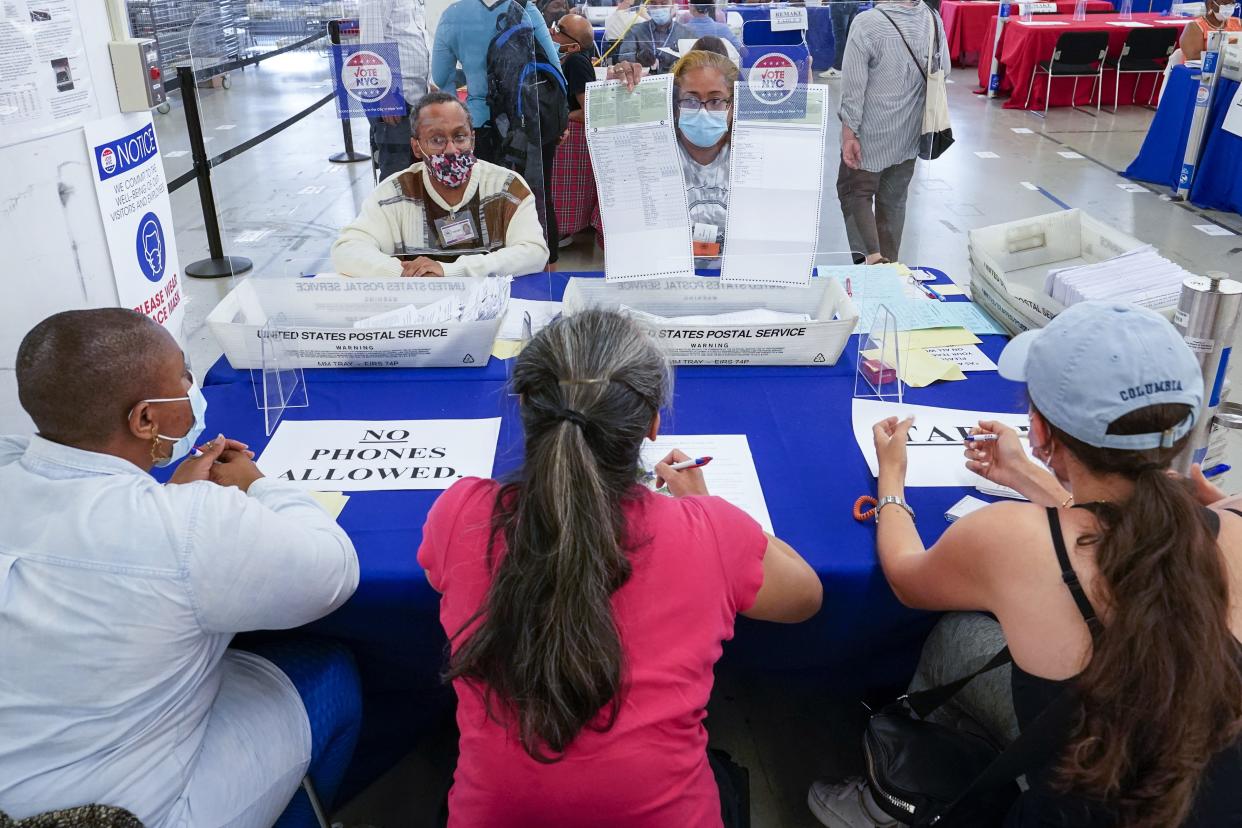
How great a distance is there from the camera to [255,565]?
1179mm

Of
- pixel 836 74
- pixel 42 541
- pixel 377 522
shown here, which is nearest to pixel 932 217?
pixel 836 74

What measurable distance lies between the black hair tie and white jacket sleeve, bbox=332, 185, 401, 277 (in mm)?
1521

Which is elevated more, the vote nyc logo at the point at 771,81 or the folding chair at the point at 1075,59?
the vote nyc logo at the point at 771,81

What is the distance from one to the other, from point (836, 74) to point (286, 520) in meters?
1.62

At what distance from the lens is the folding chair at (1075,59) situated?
7953 millimetres

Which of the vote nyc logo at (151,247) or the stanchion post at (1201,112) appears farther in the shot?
the stanchion post at (1201,112)

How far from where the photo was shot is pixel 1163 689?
3.28 feet

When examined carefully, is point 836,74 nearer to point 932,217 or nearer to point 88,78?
point 88,78

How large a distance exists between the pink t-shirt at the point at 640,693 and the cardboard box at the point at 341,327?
30.7 inches

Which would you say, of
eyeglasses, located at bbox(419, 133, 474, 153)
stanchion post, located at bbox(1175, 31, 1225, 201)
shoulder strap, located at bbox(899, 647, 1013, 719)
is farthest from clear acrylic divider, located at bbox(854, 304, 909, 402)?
stanchion post, located at bbox(1175, 31, 1225, 201)

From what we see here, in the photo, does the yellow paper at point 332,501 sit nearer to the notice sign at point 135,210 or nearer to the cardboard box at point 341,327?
the cardboard box at point 341,327

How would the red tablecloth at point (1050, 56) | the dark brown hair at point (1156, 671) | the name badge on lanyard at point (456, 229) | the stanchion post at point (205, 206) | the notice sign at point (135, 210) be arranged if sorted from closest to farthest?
the dark brown hair at point (1156, 671), the notice sign at point (135, 210), the name badge on lanyard at point (456, 229), the stanchion post at point (205, 206), the red tablecloth at point (1050, 56)

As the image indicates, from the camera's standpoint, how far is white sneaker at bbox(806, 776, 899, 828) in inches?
64.0

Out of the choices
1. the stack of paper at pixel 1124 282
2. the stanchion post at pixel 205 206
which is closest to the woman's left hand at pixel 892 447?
the stack of paper at pixel 1124 282
